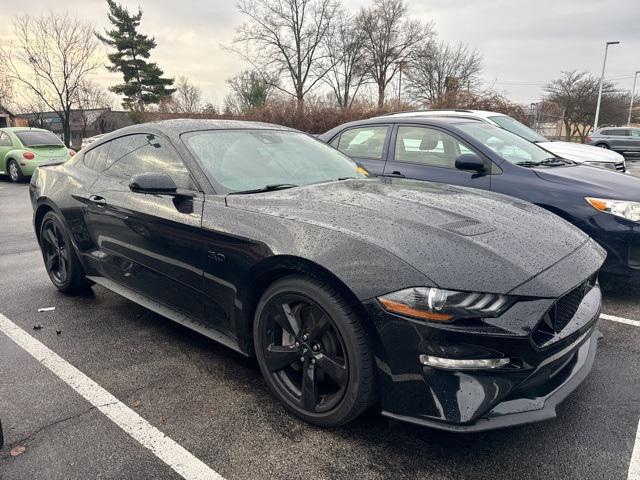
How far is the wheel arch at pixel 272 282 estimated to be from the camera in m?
1.95

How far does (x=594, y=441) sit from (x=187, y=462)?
5.94 feet

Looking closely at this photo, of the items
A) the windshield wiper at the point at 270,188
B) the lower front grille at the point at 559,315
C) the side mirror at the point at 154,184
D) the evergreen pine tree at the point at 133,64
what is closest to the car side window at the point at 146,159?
the side mirror at the point at 154,184

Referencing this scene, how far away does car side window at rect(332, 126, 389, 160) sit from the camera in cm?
506

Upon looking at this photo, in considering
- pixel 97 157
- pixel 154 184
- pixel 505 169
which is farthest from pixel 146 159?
pixel 505 169

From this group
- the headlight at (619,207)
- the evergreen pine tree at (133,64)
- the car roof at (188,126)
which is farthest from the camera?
the evergreen pine tree at (133,64)

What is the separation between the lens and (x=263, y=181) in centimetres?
278

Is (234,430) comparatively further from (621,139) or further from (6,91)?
(6,91)

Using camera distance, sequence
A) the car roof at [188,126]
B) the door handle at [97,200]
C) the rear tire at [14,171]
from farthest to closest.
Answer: the rear tire at [14,171]
the door handle at [97,200]
the car roof at [188,126]

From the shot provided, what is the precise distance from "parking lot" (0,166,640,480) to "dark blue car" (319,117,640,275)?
2.76ft

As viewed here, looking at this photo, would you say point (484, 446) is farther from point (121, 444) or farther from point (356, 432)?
point (121, 444)

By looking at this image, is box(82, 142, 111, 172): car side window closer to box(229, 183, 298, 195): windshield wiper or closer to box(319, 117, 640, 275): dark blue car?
box(229, 183, 298, 195): windshield wiper

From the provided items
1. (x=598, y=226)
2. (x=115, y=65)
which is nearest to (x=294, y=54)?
(x=115, y=65)

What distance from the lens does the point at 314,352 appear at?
6.97 ft

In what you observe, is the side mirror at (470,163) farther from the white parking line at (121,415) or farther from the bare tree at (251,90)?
the bare tree at (251,90)
